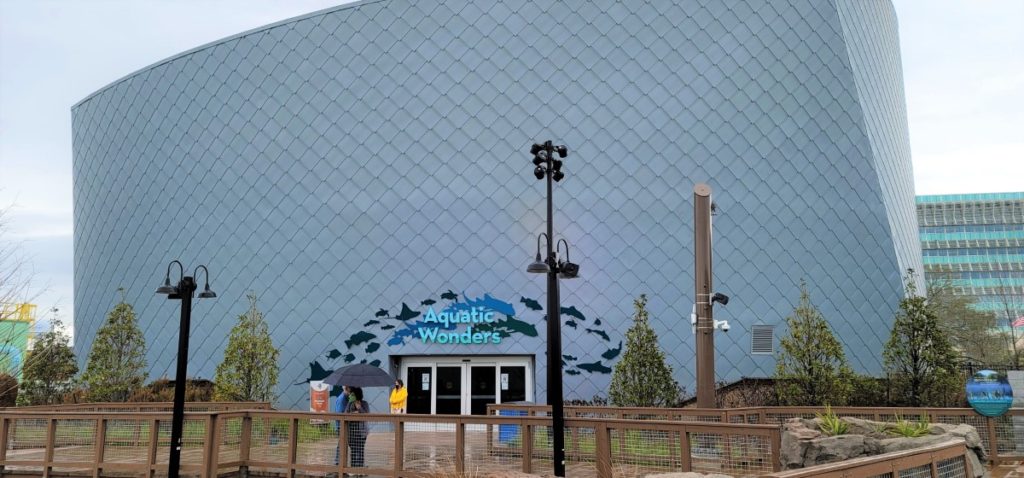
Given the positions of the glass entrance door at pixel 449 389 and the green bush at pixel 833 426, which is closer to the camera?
the green bush at pixel 833 426

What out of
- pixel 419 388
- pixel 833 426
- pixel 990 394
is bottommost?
pixel 833 426

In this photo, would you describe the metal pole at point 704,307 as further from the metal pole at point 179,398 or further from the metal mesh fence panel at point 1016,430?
the metal pole at point 179,398

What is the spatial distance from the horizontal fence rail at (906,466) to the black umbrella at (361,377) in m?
11.0

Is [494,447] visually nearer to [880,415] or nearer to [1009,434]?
[880,415]

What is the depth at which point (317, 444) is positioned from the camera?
38.7 feet

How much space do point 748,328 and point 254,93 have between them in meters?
19.2

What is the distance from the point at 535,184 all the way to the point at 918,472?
64.9ft

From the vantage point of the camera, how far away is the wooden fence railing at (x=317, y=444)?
1015 cm

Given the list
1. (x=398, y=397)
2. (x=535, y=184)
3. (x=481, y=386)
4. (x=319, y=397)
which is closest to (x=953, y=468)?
(x=398, y=397)

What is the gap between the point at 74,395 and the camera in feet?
86.5

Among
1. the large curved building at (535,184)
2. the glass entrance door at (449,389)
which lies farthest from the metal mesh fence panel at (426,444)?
the glass entrance door at (449,389)

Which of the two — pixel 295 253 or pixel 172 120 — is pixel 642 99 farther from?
pixel 172 120

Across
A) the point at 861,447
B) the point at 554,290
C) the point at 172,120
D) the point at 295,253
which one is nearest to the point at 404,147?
the point at 295,253

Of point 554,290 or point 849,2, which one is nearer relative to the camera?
point 554,290
